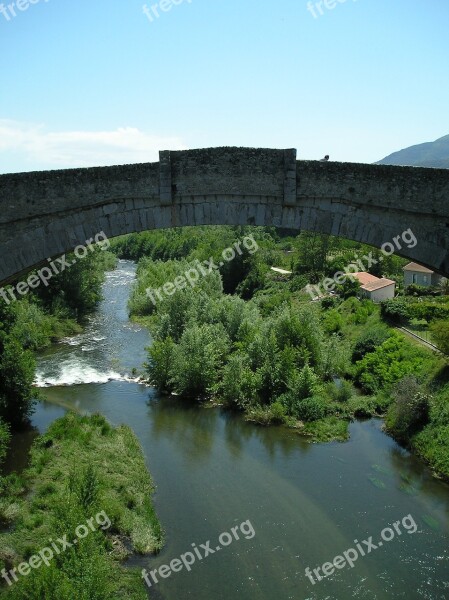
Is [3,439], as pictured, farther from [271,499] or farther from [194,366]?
[194,366]

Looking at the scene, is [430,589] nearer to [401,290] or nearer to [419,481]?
[419,481]

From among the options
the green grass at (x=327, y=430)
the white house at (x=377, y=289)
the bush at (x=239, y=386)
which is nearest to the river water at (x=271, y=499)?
the green grass at (x=327, y=430)

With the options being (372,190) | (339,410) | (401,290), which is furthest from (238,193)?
(401,290)

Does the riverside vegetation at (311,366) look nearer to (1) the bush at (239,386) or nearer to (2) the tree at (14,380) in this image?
(1) the bush at (239,386)

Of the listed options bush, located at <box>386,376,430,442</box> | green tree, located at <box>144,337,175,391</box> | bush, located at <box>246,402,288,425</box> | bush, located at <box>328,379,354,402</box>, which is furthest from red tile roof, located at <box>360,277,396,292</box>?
green tree, located at <box>144,337,175,391</box>

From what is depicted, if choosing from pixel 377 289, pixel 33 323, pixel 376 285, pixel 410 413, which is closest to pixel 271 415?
pixel 410 413

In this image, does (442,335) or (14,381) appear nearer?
(14,381)

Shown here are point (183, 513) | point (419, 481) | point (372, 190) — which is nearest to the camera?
point (372, 190)
